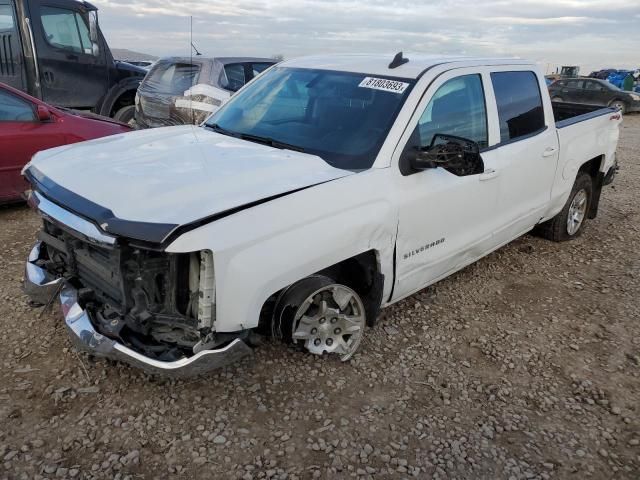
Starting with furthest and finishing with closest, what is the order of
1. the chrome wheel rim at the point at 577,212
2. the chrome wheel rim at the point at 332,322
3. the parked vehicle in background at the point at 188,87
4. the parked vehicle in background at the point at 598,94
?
1. the parked vehicle in background at the point at 598,94
2. the parked vehicle in background at the point at 188,87
3. the chrome wheel rim at the point at 577,212
4. the chrome wheel rim at the point at 332,322

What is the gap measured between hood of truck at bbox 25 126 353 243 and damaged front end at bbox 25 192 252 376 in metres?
0.11

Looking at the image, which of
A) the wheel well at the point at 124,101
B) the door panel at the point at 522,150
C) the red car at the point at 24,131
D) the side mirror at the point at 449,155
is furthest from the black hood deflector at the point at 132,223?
the wheel well at the point at 124,101

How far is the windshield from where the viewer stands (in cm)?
326

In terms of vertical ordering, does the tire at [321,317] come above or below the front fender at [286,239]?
below

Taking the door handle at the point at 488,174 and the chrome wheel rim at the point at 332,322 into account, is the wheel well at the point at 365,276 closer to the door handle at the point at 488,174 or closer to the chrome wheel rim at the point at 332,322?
the chrome wheel rim at the point at 332,322

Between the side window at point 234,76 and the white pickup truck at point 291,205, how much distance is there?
3294 millimetres

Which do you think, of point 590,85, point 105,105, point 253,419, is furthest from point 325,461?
point 590,85

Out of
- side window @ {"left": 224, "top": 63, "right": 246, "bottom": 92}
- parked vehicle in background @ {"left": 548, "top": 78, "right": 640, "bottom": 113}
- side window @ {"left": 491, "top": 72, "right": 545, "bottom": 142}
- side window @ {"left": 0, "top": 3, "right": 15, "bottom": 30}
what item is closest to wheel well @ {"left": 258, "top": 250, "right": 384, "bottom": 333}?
side window @ {"left": 491, "top": 72, "right": 545, "bottom": 142}

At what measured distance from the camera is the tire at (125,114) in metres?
9.16

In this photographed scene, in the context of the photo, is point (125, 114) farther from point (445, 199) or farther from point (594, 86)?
point (594, 86)

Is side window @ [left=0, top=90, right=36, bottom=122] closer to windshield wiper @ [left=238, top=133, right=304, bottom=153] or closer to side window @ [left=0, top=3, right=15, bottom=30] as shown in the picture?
side window @ [left=0, top=3, right=15, bottom=30]

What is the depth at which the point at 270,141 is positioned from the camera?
11.5ft

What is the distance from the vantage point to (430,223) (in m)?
3.43

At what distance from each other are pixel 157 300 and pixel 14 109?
13.9ft
